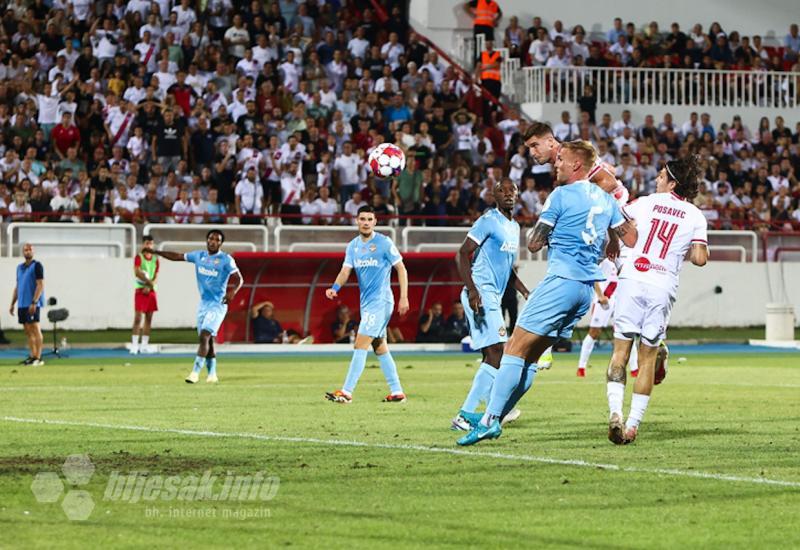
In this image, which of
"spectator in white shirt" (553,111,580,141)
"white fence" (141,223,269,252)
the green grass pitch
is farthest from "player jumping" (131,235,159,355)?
"spectator in white shirt" (553,111,580,141)

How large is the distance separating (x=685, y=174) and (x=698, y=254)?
0.69m

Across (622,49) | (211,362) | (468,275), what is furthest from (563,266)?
(622,49)

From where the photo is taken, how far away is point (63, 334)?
32.5m

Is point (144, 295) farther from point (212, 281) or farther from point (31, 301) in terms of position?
point (212, 281)

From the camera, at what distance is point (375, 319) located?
1759cm

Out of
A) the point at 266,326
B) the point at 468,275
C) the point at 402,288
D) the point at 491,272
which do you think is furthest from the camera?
the point at 266,326

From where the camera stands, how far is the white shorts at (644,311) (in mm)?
12711

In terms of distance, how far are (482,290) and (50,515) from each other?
6836mm

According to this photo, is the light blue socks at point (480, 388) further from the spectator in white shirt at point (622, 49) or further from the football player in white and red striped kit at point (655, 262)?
the spectator in white shirt at point (622, 49)

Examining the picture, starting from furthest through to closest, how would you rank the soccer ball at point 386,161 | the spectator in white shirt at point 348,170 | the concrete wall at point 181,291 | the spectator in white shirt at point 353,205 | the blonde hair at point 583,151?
the spectator in white shirt at point 353,205 → the spectator in white shirt at point 348,170 → the concrete wall at point 181,291 → the soccer ball at point 386,161 → the blonde hair at point 583,151

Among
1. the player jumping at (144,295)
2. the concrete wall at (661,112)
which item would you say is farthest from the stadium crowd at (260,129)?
the concrete wall at (661,112)

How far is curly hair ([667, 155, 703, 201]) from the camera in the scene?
1270cm

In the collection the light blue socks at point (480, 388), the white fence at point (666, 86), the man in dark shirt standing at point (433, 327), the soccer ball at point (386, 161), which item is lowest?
the man in dark shirt standing at point (433, 327)

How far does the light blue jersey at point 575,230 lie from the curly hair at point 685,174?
1.00 meters
